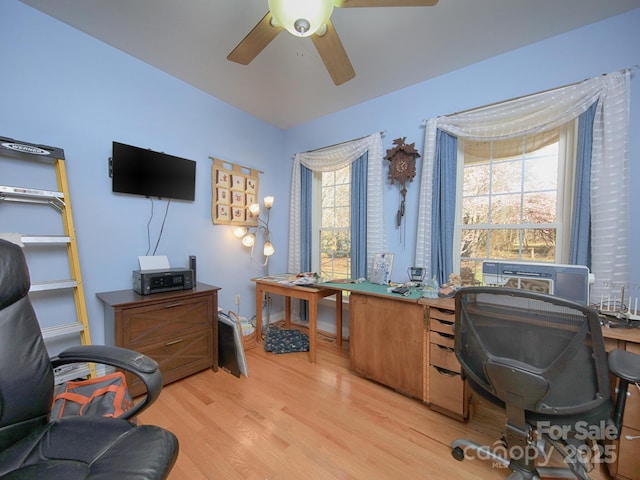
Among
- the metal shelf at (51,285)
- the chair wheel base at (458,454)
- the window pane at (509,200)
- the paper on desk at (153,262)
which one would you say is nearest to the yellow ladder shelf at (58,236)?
the metal shelf at (51,285)

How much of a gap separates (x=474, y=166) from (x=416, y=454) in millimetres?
2225

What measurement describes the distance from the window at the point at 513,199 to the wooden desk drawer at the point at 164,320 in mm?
2325

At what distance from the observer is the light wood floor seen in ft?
4.11

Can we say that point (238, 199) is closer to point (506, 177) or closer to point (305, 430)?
point (305, 430)

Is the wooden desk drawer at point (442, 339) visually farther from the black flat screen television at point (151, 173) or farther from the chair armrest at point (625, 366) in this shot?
the black flat screen television at point (151, 173)

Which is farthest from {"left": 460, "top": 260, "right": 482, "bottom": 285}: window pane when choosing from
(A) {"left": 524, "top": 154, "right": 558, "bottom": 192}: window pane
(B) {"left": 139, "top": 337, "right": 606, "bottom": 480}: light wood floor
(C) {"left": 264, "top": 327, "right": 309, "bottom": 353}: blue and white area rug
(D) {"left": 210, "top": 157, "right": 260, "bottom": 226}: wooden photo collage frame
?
(D) {"left": 210, "top": 157, "right": 260, "bottom": 226}: wooden photo collage frame

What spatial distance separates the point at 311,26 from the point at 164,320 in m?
2.10

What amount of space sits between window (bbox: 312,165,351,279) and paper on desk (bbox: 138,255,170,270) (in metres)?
1.69

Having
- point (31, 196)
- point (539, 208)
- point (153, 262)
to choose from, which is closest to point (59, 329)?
point (153, 262)

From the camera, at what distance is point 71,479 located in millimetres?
701

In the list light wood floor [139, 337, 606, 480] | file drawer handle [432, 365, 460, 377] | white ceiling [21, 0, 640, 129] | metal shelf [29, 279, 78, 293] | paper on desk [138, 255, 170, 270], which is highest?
white ceiling [21, 0, 640, 129]

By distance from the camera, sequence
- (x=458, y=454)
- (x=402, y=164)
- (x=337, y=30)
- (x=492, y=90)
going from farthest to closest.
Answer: (x=402, y=164) → (x=492, y=90) → (x=337, y=30) → (x=458, y=454)

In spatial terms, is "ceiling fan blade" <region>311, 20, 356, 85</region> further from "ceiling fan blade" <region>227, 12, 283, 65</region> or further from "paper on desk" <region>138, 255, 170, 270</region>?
"paper on desk" <region>138, 255, 170, 270</region>

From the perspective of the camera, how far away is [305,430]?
150 centimetres
